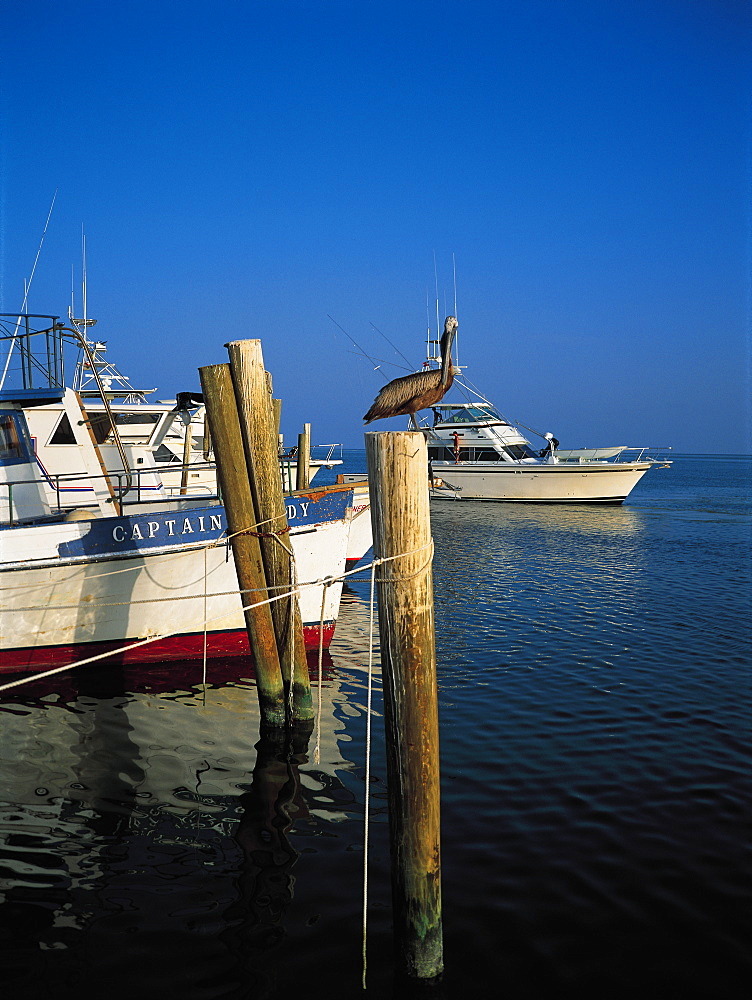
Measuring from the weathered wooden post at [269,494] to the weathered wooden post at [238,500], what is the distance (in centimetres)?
10

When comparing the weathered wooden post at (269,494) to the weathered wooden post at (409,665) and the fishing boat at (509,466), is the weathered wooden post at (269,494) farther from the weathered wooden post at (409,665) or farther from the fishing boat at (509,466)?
the fishing boat at (509,466)

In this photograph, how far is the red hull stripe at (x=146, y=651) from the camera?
29.6ft

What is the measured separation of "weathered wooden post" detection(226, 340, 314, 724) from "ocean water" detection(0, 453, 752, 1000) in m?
0.86

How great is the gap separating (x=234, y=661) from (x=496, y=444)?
27942 mm

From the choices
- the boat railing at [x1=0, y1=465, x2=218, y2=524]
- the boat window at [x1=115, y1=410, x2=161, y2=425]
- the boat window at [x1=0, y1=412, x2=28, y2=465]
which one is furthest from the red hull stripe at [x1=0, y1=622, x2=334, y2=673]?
the boat window at [x1=115, y1=410, x2=161, y2=425]

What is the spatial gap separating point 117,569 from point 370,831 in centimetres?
491

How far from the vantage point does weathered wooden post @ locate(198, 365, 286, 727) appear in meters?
6.74

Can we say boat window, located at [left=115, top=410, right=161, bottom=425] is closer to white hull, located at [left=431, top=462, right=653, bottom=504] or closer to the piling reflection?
the piling reflection

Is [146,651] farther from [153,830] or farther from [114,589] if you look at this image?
[153,830]

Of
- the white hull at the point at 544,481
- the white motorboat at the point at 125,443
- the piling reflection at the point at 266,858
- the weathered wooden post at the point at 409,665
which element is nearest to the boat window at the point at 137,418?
the white motorboat at the point at 125,443

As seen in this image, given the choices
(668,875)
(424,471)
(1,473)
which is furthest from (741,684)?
(1,473)

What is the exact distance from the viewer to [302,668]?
7.15 metres

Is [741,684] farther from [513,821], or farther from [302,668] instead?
[302,668]

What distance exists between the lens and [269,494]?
6750 mm
